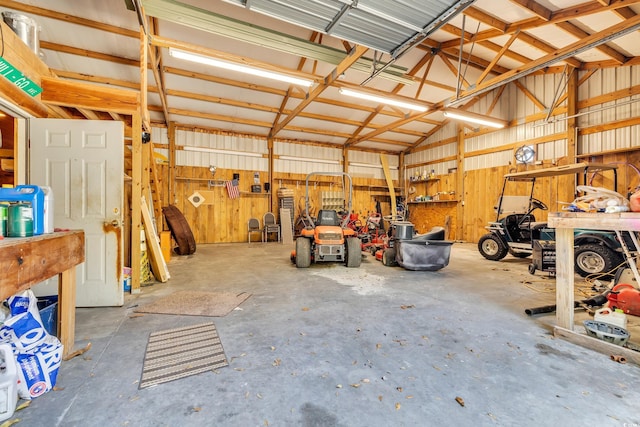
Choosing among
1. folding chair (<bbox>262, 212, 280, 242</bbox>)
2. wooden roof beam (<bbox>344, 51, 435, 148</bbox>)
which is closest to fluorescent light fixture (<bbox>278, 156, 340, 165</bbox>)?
wooden roof beam (<bbox>344, 51, 435, 148</bbox>)

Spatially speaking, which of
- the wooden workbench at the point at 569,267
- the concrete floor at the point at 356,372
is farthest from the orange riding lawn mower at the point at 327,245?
the wooden workbench at the point at 569,267

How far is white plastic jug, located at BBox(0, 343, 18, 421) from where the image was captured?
4.33ft

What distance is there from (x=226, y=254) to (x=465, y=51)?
7403 mm

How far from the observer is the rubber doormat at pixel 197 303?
2.81 metres

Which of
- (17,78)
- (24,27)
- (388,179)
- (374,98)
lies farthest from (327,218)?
(388,179)

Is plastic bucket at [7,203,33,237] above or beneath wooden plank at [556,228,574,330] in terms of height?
above

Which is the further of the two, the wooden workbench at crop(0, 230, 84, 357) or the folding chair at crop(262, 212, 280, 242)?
the folding chair at crop(262, 212, 280, 242)

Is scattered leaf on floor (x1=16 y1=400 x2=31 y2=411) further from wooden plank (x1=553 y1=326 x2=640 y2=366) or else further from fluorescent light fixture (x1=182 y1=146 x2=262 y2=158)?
fluorescent light fixture (x1=182 y1=146 x2=262 y2=158)

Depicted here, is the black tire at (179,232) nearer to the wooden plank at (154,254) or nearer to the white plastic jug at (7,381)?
the wooden plank at (154,254)

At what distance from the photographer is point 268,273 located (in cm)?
457

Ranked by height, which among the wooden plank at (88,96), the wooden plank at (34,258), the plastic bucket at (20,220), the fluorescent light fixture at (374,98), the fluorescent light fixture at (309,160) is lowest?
the wooden plank at (34,258)

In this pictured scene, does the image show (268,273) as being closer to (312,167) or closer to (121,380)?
(121,380)

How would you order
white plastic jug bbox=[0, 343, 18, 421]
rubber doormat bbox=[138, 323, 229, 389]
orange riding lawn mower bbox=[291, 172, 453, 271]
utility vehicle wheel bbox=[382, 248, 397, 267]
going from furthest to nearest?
utility vehicle wheel bbox=[382, 248, 397, 267] → orange riding lawn mower bbox=[291, 172, 453, 271] → rubber doormat bbox=[138, 323, 229, 389] → white plastic jug bbox=[0, 343, 18, 421]

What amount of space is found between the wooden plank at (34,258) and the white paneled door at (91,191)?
3.93 ft
